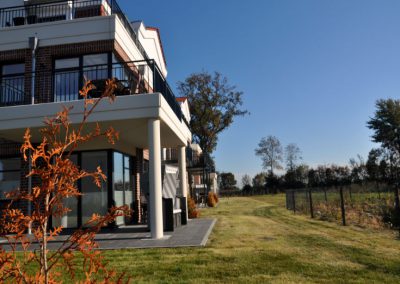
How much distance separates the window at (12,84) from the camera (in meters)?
12.3

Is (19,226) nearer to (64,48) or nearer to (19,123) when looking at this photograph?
(19,123)

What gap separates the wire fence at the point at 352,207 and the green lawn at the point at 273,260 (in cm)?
269

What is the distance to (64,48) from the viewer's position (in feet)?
40.6

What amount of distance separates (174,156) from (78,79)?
46.6ft

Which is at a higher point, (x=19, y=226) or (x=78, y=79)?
(x=78, y=79)

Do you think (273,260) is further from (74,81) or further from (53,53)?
(53,53)

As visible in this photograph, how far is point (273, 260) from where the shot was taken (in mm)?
6492

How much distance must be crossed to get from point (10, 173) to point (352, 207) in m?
13.9

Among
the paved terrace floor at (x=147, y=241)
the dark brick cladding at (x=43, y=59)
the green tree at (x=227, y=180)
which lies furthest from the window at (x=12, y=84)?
the green tree at (x=227, y=180)

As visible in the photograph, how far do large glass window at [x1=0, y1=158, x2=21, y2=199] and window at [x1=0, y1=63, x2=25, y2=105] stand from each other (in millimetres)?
1962

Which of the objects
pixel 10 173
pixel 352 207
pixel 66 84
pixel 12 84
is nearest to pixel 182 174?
pixel 66 84

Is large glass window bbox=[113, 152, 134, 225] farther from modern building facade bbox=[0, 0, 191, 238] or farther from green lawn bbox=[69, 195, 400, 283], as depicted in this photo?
green lawn bbox=[69, 195, 400, 283]

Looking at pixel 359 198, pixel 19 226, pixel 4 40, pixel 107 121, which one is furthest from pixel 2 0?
pixel 359 198

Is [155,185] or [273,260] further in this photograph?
[155,185]
